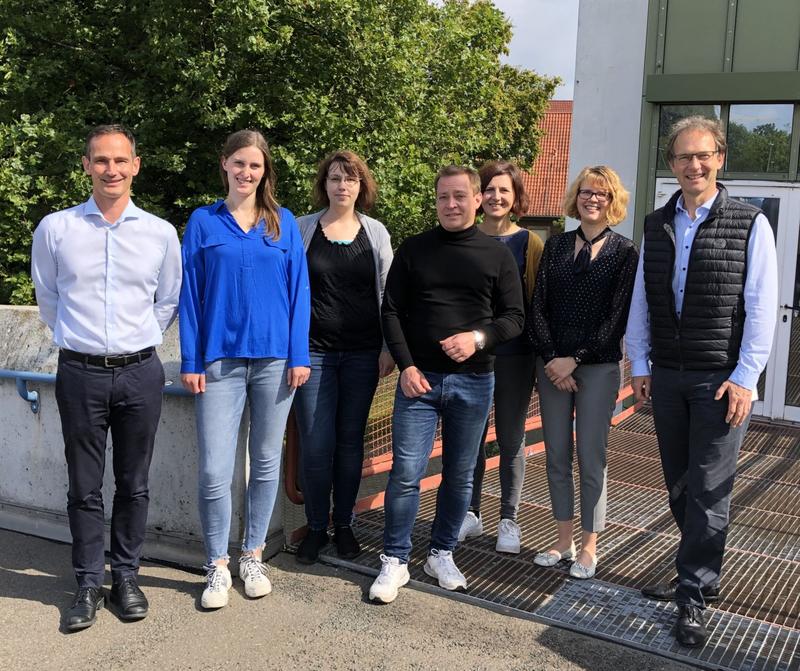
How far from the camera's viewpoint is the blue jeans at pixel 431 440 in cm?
401

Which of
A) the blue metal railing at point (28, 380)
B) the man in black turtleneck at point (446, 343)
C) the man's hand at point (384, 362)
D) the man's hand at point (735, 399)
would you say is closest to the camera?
the man's hand at point (735, 399)

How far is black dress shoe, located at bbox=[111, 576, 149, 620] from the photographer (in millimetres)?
3732

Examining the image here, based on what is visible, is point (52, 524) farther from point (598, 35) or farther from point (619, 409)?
point (598, 35)

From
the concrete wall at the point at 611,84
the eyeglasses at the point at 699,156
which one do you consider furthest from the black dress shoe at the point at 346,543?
the concrete wall at the point at 611,84

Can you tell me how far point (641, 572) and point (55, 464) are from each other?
10.8ft

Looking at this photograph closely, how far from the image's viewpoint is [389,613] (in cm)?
384

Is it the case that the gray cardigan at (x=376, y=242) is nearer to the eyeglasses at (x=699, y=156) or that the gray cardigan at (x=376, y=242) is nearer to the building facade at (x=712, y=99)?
the eyeglasses at (x=699, y=156)

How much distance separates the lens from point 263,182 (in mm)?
3984

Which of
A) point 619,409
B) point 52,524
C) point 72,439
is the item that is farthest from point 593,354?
point 619,409

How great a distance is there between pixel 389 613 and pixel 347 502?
77 cm

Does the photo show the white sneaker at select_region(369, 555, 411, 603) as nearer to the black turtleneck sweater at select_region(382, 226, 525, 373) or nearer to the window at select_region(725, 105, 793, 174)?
the black turtleneck sweater at select_region(382, 226, 525, 373)

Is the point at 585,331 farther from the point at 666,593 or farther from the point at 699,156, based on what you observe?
the point at 666,593

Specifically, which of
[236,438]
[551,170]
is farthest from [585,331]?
[551,170]

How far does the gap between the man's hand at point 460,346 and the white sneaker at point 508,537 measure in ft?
4.06
